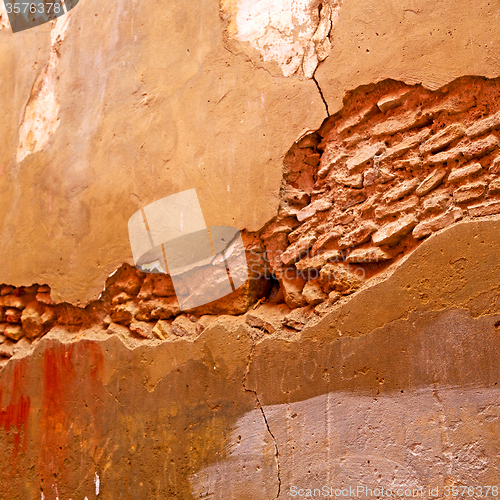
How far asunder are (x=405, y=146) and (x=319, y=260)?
617 millimetres

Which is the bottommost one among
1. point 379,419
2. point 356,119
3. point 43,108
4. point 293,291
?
point 379,419

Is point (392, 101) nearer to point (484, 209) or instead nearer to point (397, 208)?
point (397, 208)

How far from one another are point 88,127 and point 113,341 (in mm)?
1364

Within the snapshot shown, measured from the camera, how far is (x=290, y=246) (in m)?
2.20

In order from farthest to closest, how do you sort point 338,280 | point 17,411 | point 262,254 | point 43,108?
point 43,108, point 17,411, point 262,254, point 338,280

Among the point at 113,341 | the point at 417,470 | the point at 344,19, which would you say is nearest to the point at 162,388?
the point at 113,341

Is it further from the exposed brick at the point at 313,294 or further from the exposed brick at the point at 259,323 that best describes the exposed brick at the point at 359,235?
the exposed brick at the point at 259,323

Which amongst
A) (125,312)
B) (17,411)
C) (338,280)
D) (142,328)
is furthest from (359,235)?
(17,411)

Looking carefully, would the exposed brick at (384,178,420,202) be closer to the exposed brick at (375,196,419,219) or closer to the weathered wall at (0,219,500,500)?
the exposed brick at (375,196,419,219)

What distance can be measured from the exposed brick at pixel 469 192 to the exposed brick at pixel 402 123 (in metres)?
0.36

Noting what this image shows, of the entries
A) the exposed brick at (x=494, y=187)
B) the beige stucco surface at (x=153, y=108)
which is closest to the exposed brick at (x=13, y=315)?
the beige stucco surface at (x=153, y=108)

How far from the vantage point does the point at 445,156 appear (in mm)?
1800

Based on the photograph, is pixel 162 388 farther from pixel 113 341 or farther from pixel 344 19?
pixel 344 19

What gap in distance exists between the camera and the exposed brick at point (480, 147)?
5.56ft
